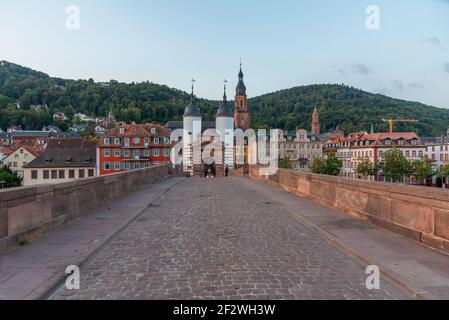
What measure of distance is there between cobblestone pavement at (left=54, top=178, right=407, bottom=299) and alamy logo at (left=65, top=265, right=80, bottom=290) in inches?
3.7

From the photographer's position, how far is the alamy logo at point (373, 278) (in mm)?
5320

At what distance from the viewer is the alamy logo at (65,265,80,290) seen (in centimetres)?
533

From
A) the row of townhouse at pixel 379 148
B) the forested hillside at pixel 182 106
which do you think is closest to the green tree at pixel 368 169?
the row of townhouse at pixel 379 148

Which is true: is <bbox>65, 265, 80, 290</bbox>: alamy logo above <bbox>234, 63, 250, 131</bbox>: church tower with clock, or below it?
below

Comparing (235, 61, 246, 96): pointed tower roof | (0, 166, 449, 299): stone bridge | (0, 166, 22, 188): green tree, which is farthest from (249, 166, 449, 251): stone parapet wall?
(235, 61, 246, 96): pointed tower roof

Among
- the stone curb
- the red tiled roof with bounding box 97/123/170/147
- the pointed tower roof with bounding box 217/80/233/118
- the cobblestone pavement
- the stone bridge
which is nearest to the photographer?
the stone curb

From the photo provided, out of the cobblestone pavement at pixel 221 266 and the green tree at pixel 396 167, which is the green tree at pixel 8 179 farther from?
the cobblestone pavement at pixel 221 266

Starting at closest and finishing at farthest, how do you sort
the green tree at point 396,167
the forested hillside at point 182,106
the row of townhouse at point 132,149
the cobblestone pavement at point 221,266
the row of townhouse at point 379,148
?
the cobblestone pavement at point 221,266
the green tree at point 396,167
the row of townhouse at point 132,149
the row of townhouse at point 379,148
the forested hillside at point 182,106

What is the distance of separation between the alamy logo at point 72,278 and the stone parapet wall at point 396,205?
18.6ft

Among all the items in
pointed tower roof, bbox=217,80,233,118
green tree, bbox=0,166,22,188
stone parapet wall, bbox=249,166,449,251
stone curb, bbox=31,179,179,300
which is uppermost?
pointed tower roof, bbox=217,80,233,118

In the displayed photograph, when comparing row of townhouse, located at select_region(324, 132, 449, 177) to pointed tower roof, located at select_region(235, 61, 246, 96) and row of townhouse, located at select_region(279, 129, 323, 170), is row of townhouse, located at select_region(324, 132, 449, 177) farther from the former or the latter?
pointed tower roof, located at select_region(235, 61, 246, 96)

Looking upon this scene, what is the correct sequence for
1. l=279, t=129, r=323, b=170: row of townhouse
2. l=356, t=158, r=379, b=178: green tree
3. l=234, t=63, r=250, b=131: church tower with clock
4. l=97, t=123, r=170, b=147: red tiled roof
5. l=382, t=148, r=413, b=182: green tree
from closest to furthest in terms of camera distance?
l=382, t=148, r=413, b=182: green tree < l=356, t=158, r=379, b=178: green tree < l=97, t=123, r=170, b=147: red tiled roof < l=234, t=63, r=250, b=131: church tower with clock < l=279, t=129, r=323, b=170: row of townhouse

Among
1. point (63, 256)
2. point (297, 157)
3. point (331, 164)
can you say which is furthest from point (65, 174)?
point (63, 256)
